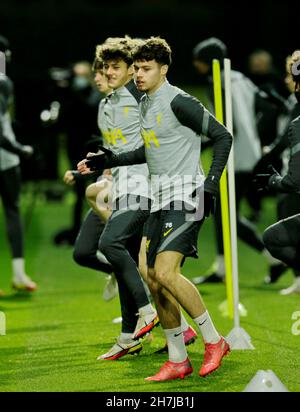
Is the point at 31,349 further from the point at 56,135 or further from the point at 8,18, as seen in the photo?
the point at 8,18

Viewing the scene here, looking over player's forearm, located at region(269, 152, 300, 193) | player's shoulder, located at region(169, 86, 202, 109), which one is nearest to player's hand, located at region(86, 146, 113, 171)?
player's shoulder, located at region(169, 86, 202, 109)

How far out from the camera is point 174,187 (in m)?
7.31

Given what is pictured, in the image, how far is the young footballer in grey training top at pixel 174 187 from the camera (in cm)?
717

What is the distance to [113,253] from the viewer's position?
26.1ft

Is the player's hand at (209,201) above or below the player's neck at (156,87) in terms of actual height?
below

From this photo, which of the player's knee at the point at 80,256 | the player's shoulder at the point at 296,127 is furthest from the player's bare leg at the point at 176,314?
the player's knee at the point at 80,256

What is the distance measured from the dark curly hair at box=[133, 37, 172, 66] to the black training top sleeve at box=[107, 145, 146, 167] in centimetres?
68

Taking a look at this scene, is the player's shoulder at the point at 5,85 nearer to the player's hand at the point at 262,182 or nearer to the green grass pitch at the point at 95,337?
the green grass pitch at the point at 95,337

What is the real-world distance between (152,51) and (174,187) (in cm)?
93

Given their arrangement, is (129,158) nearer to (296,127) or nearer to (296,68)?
(296,127)

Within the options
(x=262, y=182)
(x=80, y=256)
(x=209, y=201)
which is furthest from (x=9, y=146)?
(x=209, y=201)
